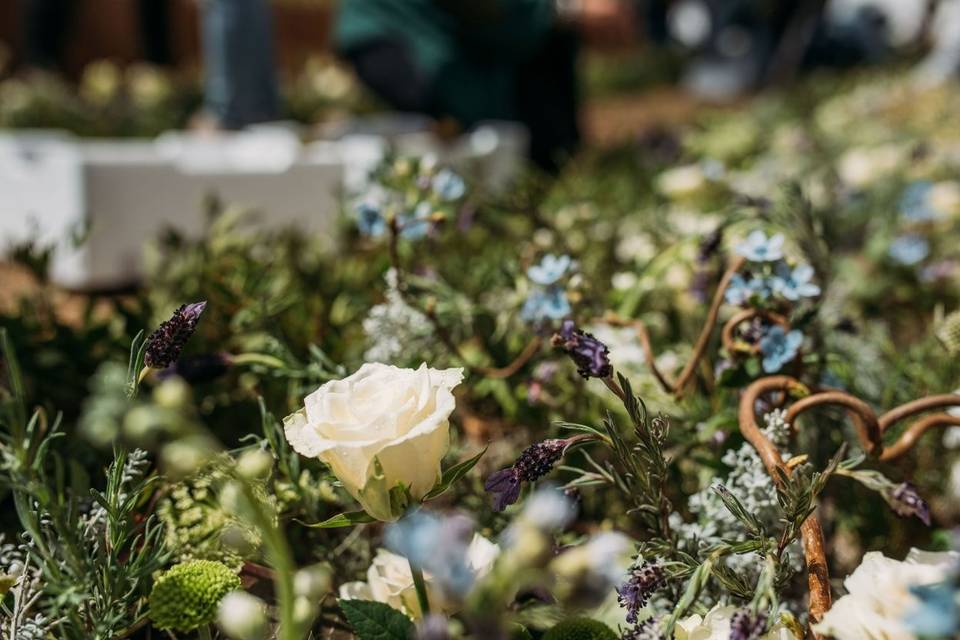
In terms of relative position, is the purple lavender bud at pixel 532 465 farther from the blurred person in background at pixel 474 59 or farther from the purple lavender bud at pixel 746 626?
the blurred person in background at pixel 474 59

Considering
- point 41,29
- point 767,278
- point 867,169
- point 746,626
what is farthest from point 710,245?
point 41,29

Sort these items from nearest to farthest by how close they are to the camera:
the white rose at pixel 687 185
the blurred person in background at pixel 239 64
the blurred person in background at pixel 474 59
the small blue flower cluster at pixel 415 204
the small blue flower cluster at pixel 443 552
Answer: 1. the small blue flower cluster at pixel 443 552
2. the small blue flower cluster at pixel 415 204
3. the white rose at pixel 687 185
4. the blurred person in background at pixel 239 64
5. the blurred person in background at pixel 474 59

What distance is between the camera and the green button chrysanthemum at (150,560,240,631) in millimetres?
760

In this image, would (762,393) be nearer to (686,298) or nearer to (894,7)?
(686,298)

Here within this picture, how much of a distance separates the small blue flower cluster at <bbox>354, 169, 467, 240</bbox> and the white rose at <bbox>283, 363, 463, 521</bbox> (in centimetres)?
70

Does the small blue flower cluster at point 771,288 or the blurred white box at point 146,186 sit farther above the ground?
the small blue flower cluster at point 771,288

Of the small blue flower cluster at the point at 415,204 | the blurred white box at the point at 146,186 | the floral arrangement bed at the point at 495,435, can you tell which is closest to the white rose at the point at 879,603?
the floral arrangement bed at the point at 495,435

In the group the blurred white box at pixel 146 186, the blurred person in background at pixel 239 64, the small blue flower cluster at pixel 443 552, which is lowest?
the blurred white box at pixel 146 186

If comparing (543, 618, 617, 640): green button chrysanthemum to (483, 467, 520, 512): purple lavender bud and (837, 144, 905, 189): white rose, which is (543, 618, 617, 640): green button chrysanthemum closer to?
(483, 467, 520, 512): purple lavender bud

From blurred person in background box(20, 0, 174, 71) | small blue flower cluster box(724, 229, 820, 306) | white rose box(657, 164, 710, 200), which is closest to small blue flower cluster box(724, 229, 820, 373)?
small blue flower cluster box(724, 229, 820, 306)

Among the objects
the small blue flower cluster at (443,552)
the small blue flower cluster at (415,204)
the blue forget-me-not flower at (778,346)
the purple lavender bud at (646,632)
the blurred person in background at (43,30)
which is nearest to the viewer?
the small blue flower cluster at (443,552)

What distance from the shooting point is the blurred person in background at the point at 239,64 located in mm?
4340

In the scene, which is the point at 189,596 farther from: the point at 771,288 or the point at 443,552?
the point at 771,288

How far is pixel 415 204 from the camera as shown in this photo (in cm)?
157
